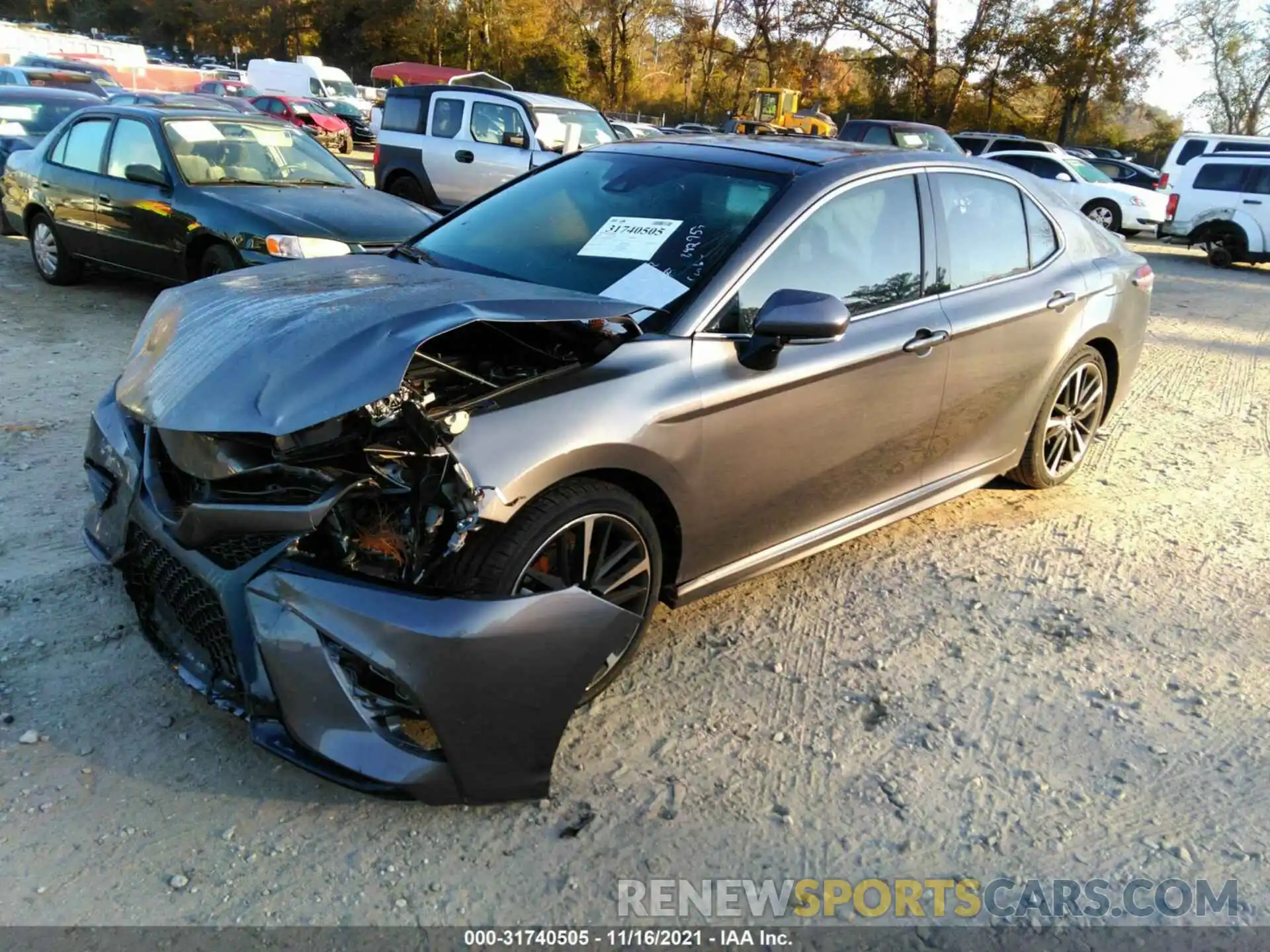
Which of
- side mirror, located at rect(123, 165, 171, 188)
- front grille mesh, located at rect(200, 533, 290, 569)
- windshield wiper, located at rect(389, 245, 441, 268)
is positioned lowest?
front grille mesh, located at rect(200, 533, 290, 569)

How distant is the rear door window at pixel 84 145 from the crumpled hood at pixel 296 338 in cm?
587

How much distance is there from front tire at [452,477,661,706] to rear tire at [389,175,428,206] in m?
11.6

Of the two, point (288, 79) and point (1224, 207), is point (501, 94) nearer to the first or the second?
point (1224, 207)

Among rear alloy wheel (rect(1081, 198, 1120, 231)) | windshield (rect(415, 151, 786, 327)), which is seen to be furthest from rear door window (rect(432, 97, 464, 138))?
rear alloy wheel (rect(1081, 198, 1120, 231))

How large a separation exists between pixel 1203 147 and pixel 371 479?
24.3 metres

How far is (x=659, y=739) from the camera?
2889 mm

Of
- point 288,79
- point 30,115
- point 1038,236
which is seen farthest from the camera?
point 288,79

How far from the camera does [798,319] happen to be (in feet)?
9.66

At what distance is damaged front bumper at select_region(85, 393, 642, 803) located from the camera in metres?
2.27

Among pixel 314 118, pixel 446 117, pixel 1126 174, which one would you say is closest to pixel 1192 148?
pixel 1126 174

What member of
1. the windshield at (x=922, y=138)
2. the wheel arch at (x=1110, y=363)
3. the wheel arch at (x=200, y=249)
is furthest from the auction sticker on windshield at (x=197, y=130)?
the windshield at (x=922, y=138)

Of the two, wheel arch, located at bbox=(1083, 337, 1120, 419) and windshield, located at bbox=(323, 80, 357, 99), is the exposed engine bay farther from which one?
windshield, located at bbox=(323, 80, 357, 99)

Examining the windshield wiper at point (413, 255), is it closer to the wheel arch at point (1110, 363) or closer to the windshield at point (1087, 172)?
the wheel arch at point (1110, 363)

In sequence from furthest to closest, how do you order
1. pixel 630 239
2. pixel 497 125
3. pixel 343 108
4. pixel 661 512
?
pixel 343 108 → pixel 497 125 → pixel 630 239 → pixel 661 512
